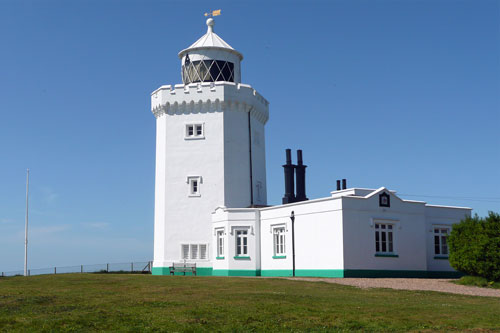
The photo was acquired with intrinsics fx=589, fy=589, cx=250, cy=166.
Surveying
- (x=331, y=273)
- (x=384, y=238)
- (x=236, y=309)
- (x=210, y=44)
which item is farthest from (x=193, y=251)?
(x=236, y=309)

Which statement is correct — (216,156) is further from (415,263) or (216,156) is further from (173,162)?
(415,263)

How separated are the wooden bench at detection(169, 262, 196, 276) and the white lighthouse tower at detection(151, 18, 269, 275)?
327 mm

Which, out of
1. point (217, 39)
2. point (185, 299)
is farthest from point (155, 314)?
point (217, 39)

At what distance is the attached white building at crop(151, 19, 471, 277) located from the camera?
103 feet

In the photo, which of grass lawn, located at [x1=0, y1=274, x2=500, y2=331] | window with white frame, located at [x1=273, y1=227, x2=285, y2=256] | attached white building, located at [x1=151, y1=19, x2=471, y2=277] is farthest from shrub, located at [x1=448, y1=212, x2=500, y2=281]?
window with white frame, located at [x1=273, y1=227, x2=285, y2=256]

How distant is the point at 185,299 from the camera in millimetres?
17750

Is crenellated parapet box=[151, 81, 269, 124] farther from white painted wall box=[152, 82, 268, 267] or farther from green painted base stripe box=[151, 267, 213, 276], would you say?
green painted base stripe box=[151, 267, 213, 276]

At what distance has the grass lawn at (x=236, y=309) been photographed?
13.6 meters

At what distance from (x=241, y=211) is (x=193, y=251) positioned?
5.25 metres

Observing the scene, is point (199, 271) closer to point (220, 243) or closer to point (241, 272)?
point (220, 243)

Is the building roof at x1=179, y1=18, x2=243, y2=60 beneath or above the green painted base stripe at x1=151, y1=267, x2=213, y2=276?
above

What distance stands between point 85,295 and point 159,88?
24445mm

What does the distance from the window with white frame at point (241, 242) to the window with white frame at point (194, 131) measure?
7.50m

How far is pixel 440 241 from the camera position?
118 feet
